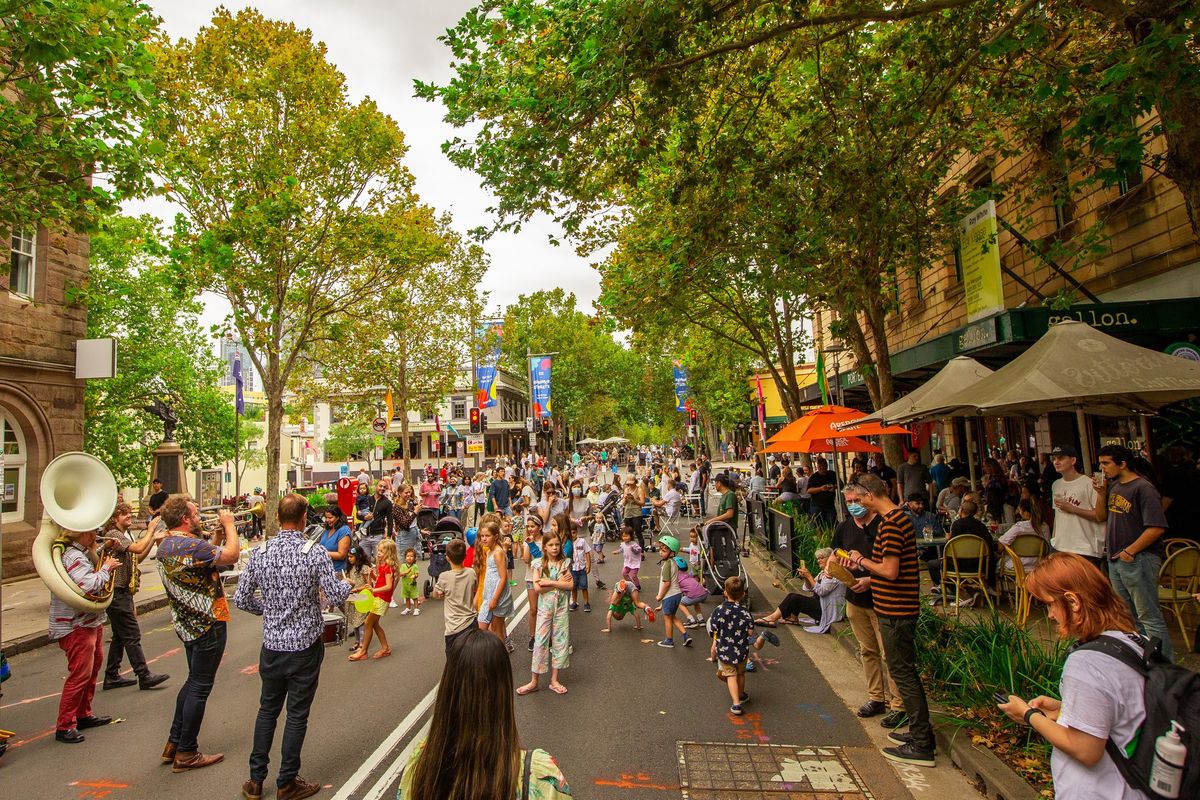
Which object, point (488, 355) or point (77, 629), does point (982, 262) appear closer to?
point (77, 629)

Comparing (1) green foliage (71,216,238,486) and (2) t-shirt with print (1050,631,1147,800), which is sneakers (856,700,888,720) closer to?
(2) t-shirt with print (1050,631,1147,800)

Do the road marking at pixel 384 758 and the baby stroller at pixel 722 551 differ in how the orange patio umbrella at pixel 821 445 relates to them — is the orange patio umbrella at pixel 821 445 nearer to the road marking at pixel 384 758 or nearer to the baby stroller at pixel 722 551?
the baby stroller at pixel 722 551

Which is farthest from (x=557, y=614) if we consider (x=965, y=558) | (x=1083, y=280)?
(x=1083, y=280)

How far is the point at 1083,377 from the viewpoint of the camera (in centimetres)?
614

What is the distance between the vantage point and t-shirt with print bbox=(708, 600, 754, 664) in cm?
586

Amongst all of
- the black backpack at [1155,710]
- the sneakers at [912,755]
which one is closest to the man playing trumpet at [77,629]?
the sneakers at [912,755]

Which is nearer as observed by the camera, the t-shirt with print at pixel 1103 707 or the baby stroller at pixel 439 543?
the t-shirt with print at pixel 1103 707

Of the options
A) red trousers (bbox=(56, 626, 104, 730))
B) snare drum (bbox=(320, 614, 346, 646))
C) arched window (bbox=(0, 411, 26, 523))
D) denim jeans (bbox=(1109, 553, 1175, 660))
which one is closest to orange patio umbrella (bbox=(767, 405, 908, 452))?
denim jeans (bbox=(1109, 553, 1175, 660))

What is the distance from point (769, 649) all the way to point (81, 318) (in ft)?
59.8

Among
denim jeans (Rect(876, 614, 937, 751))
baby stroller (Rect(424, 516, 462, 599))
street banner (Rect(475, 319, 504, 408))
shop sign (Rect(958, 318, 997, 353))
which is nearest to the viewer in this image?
denim jeans (Rect(876, 614, 937, 751))

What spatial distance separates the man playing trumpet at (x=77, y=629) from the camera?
5.63 meters

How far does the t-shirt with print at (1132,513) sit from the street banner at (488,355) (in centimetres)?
2564

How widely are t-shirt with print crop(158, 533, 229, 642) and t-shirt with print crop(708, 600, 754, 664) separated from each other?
4.19 metres

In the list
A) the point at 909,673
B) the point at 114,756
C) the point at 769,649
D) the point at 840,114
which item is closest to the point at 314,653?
the point at 114,756
